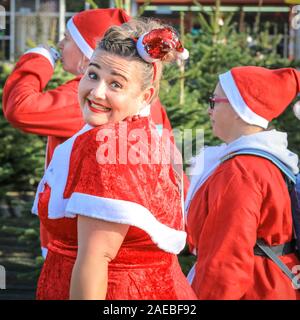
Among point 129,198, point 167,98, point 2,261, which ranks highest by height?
point 129,198

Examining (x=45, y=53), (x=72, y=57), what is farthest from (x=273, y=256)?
(x=45, y=53)

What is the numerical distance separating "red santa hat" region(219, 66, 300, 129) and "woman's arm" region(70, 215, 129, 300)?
1417 mm

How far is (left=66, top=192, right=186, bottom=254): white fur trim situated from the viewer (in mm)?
2227

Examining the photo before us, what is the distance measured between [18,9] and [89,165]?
17466mm

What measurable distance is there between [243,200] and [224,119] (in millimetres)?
507

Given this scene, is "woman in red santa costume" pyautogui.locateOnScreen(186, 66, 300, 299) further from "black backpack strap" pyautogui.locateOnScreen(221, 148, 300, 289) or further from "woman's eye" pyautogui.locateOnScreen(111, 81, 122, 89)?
"woman's eye" pyautogui.locateOnScreen(111, 81, 122, 89)

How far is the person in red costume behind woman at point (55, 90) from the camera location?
12.4ft

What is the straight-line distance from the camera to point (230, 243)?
312 centimetres

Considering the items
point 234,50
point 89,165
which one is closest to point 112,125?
point 89,165

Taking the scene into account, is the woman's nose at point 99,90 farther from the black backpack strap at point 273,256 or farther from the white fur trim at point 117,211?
the black backpack strap at point 273,256

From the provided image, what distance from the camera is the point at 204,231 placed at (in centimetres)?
324

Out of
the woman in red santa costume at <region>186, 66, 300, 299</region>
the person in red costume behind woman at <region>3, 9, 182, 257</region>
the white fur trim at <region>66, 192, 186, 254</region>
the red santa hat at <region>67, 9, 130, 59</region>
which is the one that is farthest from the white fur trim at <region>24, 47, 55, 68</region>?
the white fur trim at <region>66, 192, 186, 254</region>

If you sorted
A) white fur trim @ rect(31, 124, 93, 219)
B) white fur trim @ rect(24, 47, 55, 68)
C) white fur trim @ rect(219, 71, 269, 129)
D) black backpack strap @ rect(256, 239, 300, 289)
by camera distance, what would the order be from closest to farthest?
white fur trim @ rect(31, 124, 93, 219)
black backpack strap @ rect(256, 239, 300, 289)
white fur trim @ rect(219, 71, 269, 129)
white fur trim @ rect(24, 47, 55, 68)

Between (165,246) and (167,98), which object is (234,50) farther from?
(165,246)
